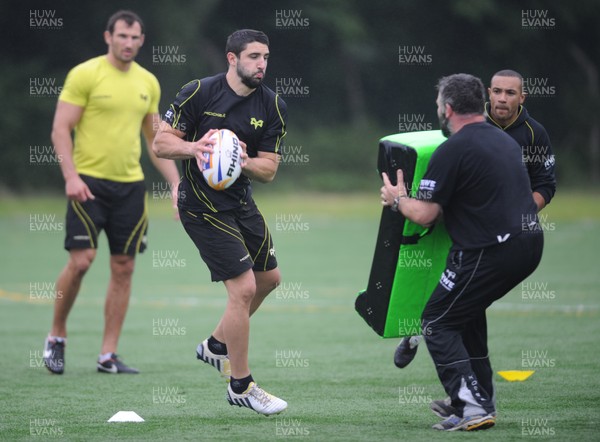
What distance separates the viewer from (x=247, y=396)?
6957 millimetres

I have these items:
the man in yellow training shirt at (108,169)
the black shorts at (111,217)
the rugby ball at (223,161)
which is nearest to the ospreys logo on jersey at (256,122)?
the rugby ball at (223,161)

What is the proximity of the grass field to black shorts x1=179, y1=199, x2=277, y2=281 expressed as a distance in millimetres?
1021

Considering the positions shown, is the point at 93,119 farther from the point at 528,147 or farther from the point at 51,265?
the point at 51,265

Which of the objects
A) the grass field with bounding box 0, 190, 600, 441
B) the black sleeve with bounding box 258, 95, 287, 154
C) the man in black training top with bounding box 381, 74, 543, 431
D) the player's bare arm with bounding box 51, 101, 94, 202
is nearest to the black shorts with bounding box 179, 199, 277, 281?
the black sleeve with bounding box 258, 95, 287, 154

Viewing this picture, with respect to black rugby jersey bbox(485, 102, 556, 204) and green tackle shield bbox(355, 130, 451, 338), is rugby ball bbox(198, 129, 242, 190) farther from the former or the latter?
black rugby jersey bbox(485, 102, 556, 204)

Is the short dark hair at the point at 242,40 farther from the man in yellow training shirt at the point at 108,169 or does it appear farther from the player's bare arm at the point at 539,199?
the player's bare arm at the point at 539,199

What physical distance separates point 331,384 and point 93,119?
318 cm

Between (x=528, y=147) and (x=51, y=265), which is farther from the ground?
(x=528, y=147)

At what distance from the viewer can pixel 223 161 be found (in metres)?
6.91

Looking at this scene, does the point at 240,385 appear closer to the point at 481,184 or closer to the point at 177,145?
Result: the point at 177,145

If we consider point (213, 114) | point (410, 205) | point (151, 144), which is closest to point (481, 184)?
point (410, 205)

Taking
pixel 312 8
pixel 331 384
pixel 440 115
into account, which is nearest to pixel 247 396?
pixel 331 384

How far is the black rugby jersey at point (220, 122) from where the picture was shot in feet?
23.7

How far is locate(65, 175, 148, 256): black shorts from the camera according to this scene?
9.14 m
